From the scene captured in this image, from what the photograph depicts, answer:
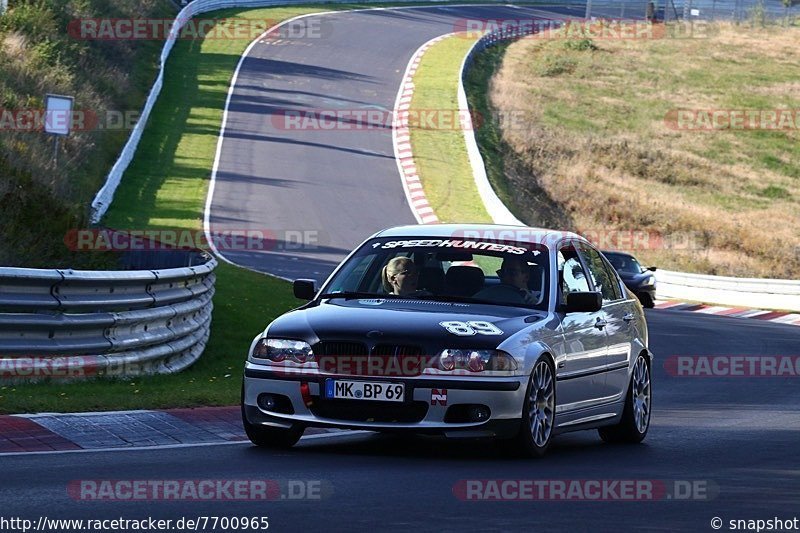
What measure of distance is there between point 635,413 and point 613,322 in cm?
79

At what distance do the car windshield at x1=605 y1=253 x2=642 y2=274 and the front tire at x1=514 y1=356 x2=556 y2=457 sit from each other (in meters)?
22.6

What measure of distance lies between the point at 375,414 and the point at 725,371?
12336 millimetres

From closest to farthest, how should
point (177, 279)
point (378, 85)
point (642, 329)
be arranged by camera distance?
1. point (642, 329)
2. point (177, 279)
3. point (378, 85)

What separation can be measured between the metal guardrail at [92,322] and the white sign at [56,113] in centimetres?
1038

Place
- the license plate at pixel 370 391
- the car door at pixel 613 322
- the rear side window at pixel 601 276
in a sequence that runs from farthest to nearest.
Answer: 1. the rear side window at pixel 601 276
2. the car door at pixel 613 322
3. the license plate at pixel 370 391

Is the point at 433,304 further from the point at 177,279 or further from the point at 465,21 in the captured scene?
the point at 465,21

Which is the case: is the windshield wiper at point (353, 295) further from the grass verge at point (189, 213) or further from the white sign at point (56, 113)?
the white sign at point (56, 113)

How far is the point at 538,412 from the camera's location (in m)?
9.62

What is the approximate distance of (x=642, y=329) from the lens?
39.4 feet

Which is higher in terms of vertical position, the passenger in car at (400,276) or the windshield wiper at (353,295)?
the passenger in car at (400,276)

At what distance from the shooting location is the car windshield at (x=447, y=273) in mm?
10289

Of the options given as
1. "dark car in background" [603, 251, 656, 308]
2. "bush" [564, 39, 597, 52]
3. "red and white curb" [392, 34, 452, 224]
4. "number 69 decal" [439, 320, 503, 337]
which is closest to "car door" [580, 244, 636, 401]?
"number 69 decal" [439, 320, 503, 337]

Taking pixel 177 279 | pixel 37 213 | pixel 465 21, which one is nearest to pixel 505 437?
pixel 177 279

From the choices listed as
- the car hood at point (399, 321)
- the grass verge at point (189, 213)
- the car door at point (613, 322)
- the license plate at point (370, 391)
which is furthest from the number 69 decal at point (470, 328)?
the grass verge at point (189, 213)
